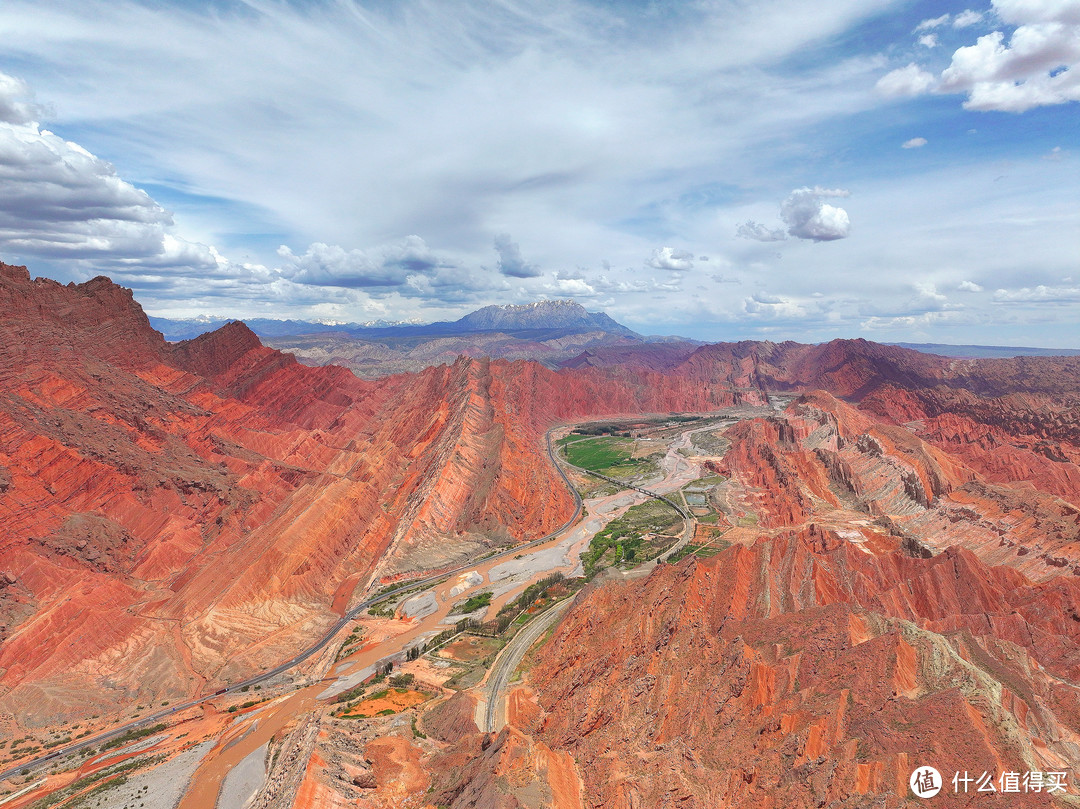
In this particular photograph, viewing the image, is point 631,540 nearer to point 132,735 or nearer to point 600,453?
point 600,453

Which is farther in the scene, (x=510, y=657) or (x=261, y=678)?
(x=261, y=678)

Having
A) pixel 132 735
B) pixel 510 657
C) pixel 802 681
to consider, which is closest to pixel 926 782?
pixel 802 681

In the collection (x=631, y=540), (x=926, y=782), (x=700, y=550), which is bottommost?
(x=631, y=540)

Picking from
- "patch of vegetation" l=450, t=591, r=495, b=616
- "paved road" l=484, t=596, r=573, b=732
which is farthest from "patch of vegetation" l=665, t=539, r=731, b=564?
"patch of vegetation" l=450, t=591, r=495, b=616

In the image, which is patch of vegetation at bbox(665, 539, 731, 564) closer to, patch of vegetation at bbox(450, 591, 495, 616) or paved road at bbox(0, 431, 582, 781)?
paved road at bbox(0, 431, 582, 781)

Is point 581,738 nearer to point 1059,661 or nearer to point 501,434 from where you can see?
point 1059,661

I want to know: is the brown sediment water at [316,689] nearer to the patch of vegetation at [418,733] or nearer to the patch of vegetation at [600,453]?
the patch of vegetation at [418,733]

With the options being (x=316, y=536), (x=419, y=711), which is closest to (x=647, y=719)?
(x=419, y=711)
